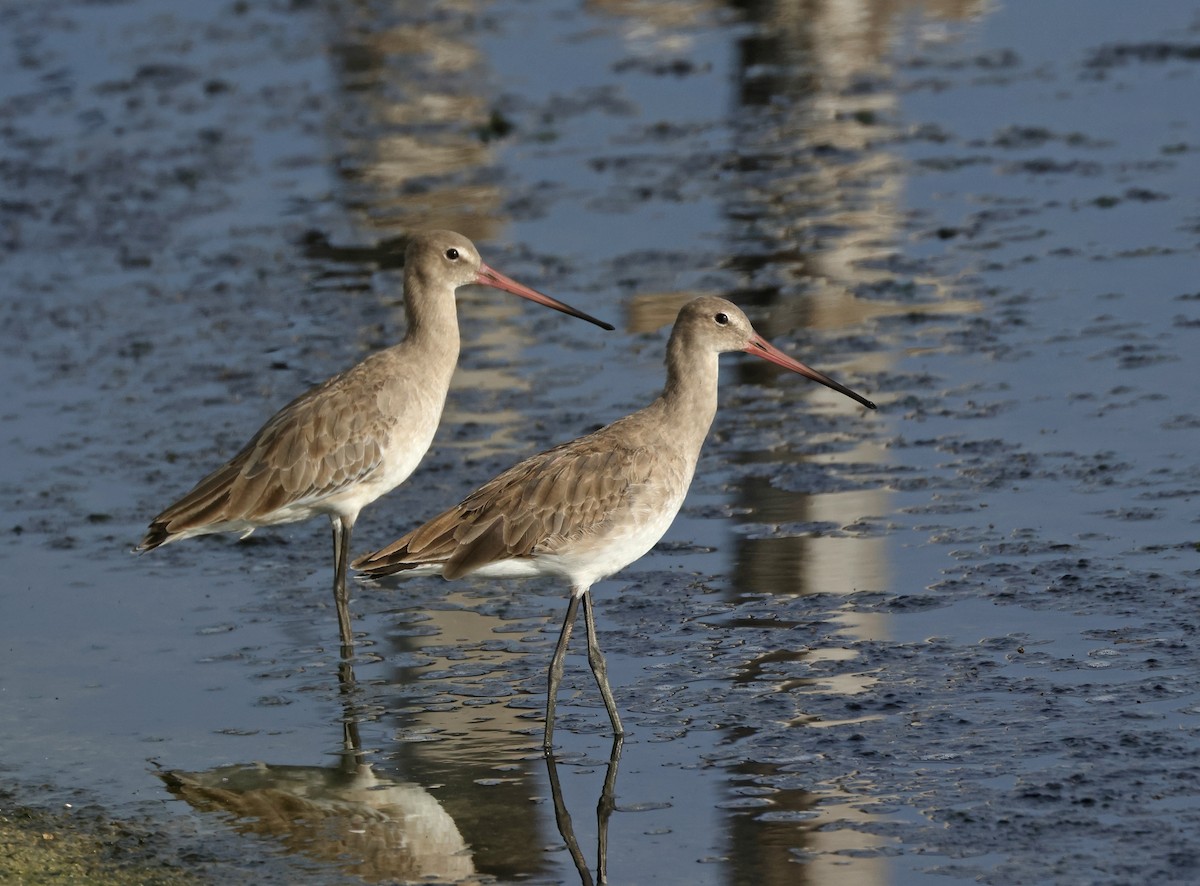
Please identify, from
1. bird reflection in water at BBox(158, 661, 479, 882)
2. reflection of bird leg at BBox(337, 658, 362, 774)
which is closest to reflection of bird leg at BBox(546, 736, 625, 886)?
bird reflection in water at BBox(158, 661, 479, 882)

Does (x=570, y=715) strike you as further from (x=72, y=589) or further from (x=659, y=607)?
(x=72, y=589)

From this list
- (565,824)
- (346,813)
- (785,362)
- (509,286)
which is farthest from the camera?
(509,286)

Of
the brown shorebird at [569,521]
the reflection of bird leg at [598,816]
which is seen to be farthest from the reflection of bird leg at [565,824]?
the brown shorebird at [569,521]

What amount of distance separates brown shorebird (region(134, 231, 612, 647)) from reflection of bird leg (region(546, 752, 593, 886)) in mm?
A: 1492

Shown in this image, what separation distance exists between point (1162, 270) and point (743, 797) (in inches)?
236

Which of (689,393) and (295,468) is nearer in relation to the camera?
(689,393)

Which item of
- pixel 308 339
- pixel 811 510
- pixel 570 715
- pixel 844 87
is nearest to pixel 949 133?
pixel 844 87

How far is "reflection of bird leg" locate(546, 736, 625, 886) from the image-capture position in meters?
6.35

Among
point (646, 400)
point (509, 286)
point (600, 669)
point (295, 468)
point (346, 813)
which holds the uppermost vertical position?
point (509, 286)

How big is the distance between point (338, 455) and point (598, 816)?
7.86 feet

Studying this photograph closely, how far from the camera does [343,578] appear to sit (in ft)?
27.9

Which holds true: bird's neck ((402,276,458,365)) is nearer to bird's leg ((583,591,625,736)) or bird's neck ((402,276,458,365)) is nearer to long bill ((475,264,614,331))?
long bill ((475,264,614,331))

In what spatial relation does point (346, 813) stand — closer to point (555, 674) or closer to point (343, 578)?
point (555, 674)

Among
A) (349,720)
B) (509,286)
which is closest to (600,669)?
(349,720)
